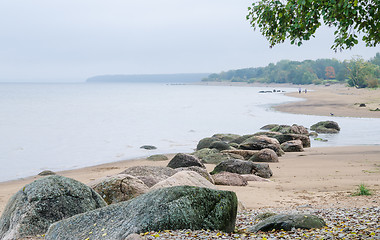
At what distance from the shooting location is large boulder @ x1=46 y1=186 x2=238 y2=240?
6.68 meters

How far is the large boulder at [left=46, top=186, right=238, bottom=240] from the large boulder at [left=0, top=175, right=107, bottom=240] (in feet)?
3.72

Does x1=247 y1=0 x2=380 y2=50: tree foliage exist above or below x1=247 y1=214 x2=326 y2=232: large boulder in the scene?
above

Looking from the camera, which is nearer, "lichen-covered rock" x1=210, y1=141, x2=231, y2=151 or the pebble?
the pebble

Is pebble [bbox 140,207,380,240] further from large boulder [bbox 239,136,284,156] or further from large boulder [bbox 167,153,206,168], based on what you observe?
large boulder [bbox 239,136,284,156]

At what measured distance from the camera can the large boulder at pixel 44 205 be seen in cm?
831

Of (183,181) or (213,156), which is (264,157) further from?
(183,181)

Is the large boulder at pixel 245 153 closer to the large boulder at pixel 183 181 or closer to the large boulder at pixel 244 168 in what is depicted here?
the large boulder at pixel 244 168

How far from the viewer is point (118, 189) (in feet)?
33.1

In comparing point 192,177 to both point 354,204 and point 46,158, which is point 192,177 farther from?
point 46,158

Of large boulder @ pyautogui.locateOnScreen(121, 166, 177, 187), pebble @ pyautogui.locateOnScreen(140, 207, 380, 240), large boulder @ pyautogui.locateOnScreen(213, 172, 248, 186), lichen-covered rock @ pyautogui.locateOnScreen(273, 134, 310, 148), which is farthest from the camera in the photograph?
lichen-covered rock @ pyautogui.locateOnScreen(273, 134, 310, 148)

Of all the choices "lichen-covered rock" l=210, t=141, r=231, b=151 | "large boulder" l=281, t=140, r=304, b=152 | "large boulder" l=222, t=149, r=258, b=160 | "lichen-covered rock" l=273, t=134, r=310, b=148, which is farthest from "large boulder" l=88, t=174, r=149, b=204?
"lichen-covered rock" l=273, t=134, r=310, b=148

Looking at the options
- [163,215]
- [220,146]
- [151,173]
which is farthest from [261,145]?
[163,215]

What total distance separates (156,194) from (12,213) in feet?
12.1

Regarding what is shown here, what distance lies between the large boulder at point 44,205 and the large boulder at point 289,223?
3.63 meters
